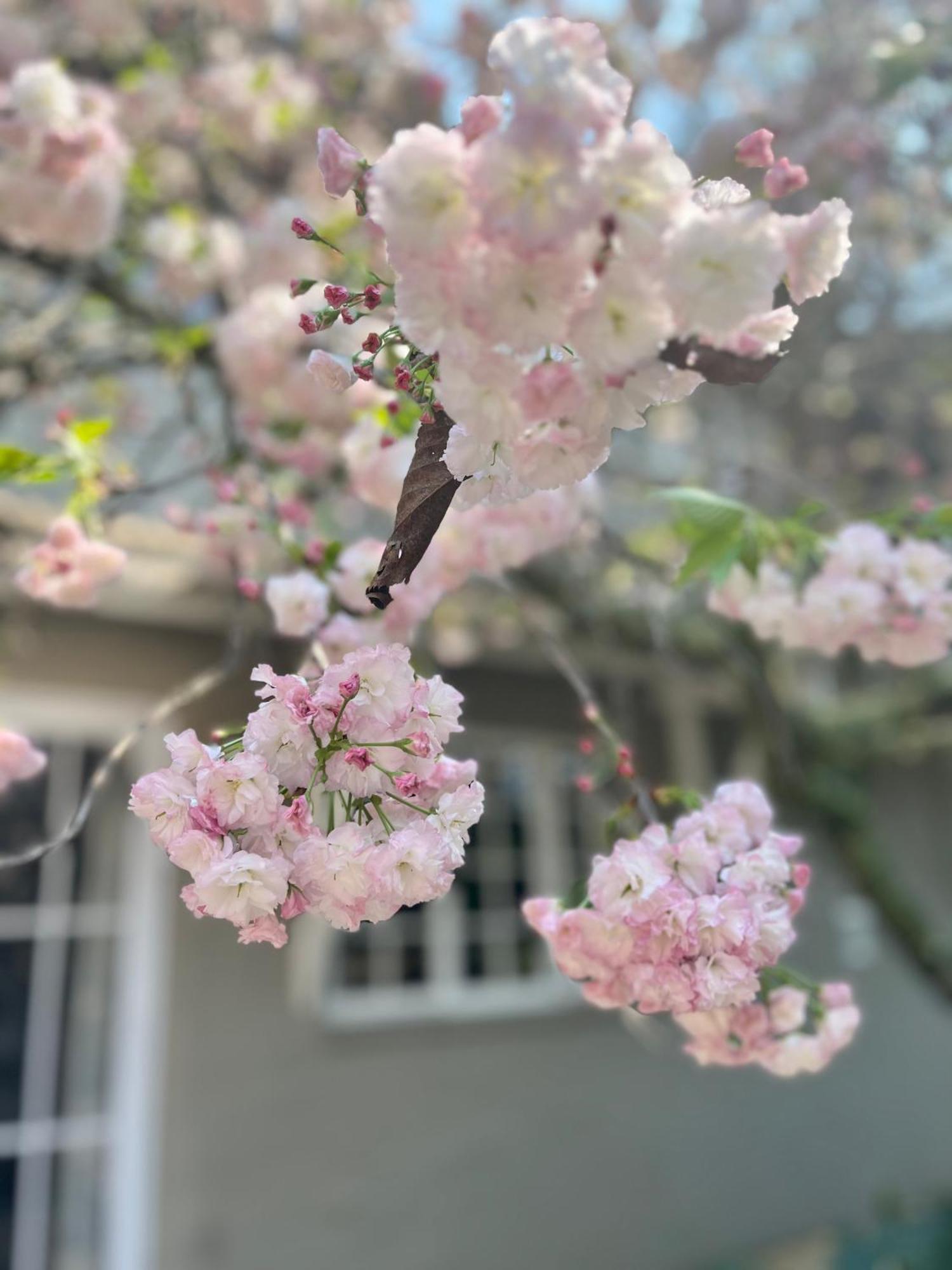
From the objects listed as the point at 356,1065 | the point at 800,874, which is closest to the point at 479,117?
the point at 800,874

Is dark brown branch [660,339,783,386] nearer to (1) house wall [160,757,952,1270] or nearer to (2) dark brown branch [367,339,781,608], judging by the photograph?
Result: (2) dark brown branch [367,339,781,608]

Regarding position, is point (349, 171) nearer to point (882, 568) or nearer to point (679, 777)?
point (882, 568)

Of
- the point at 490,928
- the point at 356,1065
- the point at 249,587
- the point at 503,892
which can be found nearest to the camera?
the point at 249,587

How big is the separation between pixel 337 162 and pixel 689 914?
0.74 meters

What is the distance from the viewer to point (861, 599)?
1455 mm

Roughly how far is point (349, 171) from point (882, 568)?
1.07 meters

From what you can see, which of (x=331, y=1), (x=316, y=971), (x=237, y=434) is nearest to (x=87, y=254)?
(x=237, y=434)

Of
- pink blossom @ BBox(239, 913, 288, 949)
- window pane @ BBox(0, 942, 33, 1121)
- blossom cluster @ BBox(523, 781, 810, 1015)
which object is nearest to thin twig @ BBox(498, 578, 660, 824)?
blossom cluster @ BBox(523, 781, 810, 1015)

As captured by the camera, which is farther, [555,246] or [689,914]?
[689,914]

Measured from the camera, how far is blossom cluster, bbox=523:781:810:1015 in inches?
36.4

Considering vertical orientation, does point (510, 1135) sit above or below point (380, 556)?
below

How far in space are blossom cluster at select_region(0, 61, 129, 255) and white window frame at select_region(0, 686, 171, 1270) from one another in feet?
6.58

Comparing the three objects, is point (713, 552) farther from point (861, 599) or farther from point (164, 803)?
point (164, 803)

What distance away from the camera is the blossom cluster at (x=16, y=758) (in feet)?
4.30
